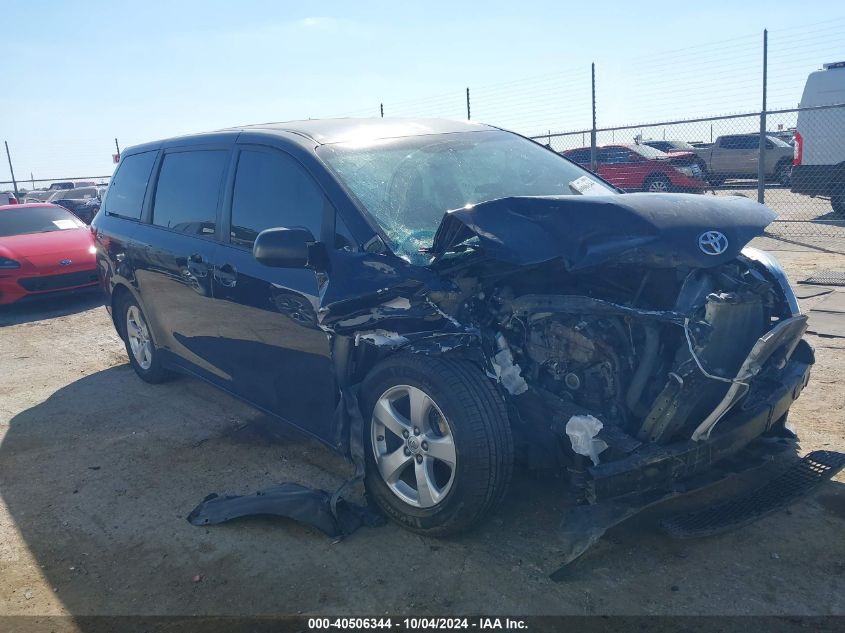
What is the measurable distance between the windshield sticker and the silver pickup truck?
16.2 metres

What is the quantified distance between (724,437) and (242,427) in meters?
3.07

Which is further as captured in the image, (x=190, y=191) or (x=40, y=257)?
(x=40, y=257)

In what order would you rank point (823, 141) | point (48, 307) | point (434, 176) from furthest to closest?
point (823, 141), point (48, 307), point (434, 176)

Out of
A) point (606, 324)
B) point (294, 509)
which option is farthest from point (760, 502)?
point (294, 509)

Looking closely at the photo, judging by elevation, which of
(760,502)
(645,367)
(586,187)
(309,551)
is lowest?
(309,551)

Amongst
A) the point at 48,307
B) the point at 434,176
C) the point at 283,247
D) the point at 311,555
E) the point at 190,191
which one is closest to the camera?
the point at 311,555

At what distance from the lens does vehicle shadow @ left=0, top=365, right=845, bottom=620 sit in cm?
287

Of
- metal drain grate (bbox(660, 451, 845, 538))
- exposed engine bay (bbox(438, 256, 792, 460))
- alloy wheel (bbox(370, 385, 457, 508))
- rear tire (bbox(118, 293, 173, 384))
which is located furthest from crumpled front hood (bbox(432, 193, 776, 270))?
rear tire (bbox(118, 293, 173, 384))

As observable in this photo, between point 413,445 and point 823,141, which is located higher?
point 823,141

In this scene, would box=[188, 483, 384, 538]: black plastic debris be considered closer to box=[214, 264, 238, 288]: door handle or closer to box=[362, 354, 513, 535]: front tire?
box=[362, 354, 513, 535]: front tire

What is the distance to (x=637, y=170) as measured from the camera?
15133 mm

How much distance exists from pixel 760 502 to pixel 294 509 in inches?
83.6

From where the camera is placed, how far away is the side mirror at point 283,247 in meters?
3.38

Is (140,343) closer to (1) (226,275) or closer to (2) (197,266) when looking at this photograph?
(2) (197,266)
